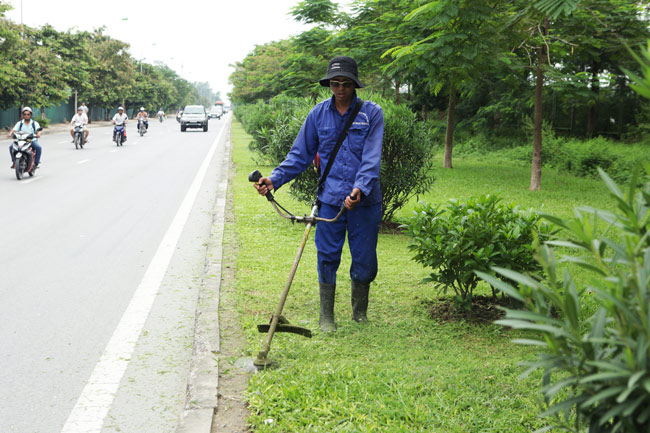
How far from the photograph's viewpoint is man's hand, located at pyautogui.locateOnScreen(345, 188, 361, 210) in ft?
13.9

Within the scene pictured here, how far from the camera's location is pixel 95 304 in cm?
546

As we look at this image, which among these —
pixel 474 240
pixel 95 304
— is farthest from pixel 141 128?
pixel 474 240

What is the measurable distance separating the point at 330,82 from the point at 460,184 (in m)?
10.8

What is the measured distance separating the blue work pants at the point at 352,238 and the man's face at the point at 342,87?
742 mm

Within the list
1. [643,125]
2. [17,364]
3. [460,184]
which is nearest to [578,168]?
[460,184]

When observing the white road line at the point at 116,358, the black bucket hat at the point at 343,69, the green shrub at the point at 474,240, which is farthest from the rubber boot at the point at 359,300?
the white road line at the point at 116,358

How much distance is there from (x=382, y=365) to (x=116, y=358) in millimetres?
1674

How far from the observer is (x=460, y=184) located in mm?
14938

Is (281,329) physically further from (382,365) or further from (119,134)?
(119,134)

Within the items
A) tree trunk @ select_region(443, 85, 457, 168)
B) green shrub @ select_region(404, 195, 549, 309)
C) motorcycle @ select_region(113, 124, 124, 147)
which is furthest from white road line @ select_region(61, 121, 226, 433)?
motorcycle @ select_region(113, 124, 124, 147)

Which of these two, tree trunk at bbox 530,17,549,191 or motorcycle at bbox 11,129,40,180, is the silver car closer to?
motorcycle at bbox 11,129,40,180

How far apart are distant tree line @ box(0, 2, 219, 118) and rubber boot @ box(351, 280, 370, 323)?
25.3 m

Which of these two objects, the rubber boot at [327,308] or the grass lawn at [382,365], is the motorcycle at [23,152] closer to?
the grass lawn at [382,365]

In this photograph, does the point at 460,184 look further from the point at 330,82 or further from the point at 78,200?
the point at 330,82
